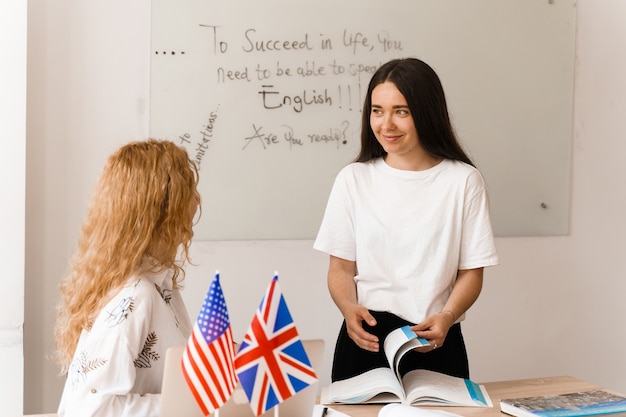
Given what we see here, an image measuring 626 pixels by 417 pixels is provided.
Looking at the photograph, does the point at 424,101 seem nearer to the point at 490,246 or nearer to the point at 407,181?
the point at 407,181

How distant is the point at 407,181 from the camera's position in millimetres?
2072

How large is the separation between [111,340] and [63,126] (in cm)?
142

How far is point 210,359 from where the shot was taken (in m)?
1.18

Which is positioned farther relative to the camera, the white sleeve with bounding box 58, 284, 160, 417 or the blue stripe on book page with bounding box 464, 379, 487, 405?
the blue stripe on book page with bounding box 464, 379, 487, 405

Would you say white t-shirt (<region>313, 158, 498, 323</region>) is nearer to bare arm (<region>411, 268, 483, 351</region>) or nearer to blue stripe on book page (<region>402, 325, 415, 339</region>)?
bare arm (<region>411, 268, 483, 351</region>)

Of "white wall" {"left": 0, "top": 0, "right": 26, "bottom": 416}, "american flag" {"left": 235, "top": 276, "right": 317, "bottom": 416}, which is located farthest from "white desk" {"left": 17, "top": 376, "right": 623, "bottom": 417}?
"white wall" {"left": 0, "top": 0, "right": 26, "bottom": 416}

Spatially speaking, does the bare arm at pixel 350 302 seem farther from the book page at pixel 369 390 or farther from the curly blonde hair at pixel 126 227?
the curly blonde hair at pixel 126 227

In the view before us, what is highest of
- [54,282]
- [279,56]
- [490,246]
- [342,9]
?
[342,9]

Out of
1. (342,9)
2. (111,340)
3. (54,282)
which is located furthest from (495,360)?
(111,340)

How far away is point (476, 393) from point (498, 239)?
1.59 m

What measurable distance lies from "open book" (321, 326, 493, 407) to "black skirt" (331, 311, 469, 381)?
0.53ft

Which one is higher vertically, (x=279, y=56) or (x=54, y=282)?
(x=279, y=56)

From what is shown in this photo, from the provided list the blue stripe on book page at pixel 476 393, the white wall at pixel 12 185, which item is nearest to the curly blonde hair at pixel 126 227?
the blue stripe on book page at pixel 476 393

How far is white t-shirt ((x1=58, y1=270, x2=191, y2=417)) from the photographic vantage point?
142cm
